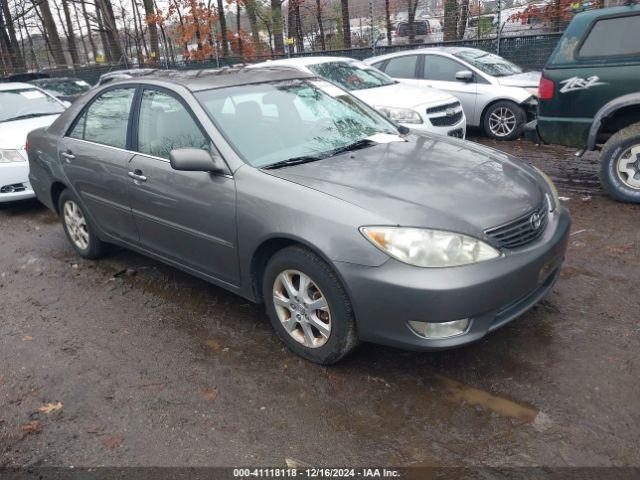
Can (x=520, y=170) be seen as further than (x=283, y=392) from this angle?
Yes

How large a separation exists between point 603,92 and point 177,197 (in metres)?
4.43

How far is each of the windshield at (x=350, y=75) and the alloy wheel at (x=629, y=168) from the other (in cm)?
410

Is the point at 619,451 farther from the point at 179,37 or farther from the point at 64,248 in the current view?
the point at 179,37

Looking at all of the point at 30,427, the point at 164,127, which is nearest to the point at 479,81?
the point at 164,127

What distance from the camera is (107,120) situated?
456 centimetres

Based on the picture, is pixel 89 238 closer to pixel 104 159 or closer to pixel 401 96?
pixel 104 159

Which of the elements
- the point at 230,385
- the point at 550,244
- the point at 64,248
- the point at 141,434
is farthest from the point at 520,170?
the point at 64,248

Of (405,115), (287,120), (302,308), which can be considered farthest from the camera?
(405,115)

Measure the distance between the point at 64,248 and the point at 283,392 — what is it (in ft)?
12.4

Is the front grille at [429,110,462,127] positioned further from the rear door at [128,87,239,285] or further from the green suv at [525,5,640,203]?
the rear door at [128,87,239,285]

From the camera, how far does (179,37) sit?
23172 mm

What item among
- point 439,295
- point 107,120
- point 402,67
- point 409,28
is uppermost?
point 409,28

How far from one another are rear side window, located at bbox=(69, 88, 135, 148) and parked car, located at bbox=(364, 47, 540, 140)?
5.79 meters

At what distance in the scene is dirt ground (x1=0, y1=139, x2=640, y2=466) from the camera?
8.72 ft
